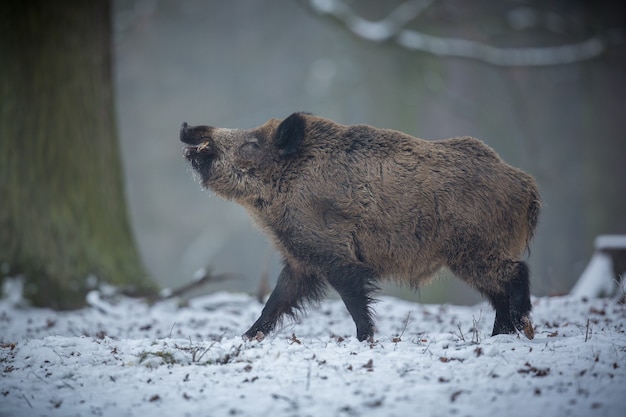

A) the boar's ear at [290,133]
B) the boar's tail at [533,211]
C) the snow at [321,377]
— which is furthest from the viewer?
the boar's ear at [290,133]

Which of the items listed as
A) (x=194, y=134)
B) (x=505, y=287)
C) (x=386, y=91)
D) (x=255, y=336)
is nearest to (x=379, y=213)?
(x=505, y=287)

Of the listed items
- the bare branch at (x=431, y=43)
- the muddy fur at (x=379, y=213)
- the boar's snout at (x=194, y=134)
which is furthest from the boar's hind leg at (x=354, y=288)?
the bare branch at (x=431, y=43)

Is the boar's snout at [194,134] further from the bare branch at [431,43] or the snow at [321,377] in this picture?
the bare branch at [431,43]

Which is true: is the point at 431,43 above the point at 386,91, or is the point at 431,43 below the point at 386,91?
below

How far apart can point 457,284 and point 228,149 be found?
11.5 metres

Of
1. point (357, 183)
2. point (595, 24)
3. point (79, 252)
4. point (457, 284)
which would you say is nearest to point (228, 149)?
point (357, 183)

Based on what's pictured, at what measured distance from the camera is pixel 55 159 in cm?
866

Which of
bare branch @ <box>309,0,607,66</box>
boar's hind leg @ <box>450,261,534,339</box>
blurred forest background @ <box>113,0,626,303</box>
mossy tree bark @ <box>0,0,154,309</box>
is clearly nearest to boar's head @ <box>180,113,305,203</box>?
blurred forest background @ <box>113,0,626,303</box>

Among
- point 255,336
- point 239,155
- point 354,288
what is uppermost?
point 239,155

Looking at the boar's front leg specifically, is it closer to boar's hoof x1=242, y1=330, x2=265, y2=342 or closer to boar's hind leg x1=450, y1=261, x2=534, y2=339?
boar's hoof x1=242, y1=330, x2=265, y2=342

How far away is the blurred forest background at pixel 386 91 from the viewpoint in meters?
13.5

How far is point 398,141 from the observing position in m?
6.18

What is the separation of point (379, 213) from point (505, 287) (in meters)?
1.28

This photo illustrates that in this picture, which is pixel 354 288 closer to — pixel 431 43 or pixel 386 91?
pixel 431 43
